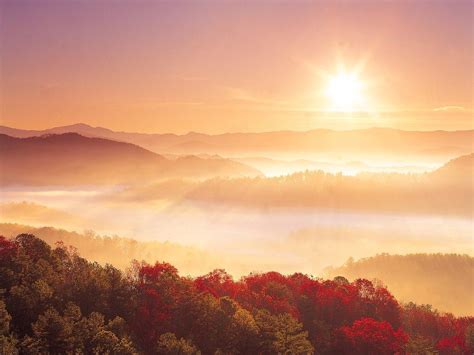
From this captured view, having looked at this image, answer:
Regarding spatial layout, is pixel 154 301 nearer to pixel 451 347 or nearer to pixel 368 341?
pixel 368 341

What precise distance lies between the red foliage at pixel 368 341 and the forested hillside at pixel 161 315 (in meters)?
0.10

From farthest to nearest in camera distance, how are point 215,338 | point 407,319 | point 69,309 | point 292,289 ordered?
point 407,319 < point 292,289 < point 215,338 < point 69,309

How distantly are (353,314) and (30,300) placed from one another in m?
35.7

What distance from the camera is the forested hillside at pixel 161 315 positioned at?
39.4m

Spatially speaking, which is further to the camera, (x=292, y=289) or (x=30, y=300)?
(x=292, y=289)

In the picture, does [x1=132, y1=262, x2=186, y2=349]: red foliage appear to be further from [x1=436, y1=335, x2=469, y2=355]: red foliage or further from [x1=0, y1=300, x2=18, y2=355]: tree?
[x1=436, y1=335, x2=469, y2=355]: red foliage

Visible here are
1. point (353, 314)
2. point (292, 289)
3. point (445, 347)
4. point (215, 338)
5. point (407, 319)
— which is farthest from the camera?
point (407, 319)

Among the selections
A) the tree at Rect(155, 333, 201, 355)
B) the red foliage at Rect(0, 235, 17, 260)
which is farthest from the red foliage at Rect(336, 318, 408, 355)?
the red foliage at Rect(0, 235, 17, 260)

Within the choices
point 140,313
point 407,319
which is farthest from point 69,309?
point 407,319

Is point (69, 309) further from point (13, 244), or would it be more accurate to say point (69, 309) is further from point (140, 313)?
point (13, 244)

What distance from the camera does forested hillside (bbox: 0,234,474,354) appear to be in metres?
39.4

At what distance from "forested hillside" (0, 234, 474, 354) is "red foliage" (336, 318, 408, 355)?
3.9 inches

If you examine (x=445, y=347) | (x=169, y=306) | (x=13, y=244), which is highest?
(x=13, y=244)

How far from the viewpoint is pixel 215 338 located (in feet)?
151
